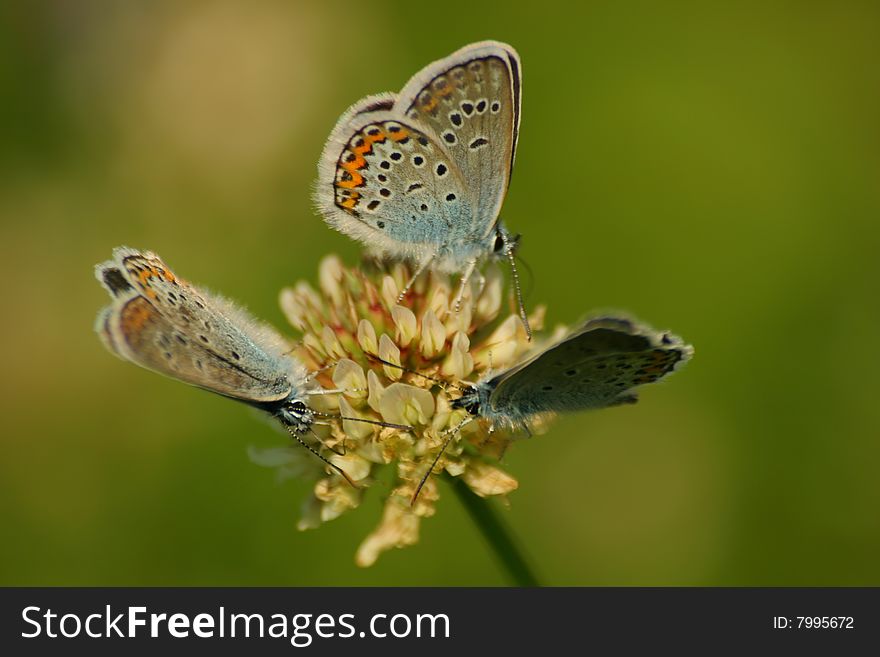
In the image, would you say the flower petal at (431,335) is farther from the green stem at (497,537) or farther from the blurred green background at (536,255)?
the blurred green background at (536,255)

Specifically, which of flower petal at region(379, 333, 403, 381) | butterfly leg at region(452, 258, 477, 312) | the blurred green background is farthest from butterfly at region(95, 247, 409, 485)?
the blurred green background

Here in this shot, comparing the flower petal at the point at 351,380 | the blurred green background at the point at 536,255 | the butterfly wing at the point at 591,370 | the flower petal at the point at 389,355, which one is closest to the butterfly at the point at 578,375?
the butterfly wing at the point at 591,370

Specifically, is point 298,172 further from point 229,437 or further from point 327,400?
point 327,400

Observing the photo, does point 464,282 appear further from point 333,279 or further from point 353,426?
point 353,426

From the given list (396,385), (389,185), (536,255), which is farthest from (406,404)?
(536,255)
